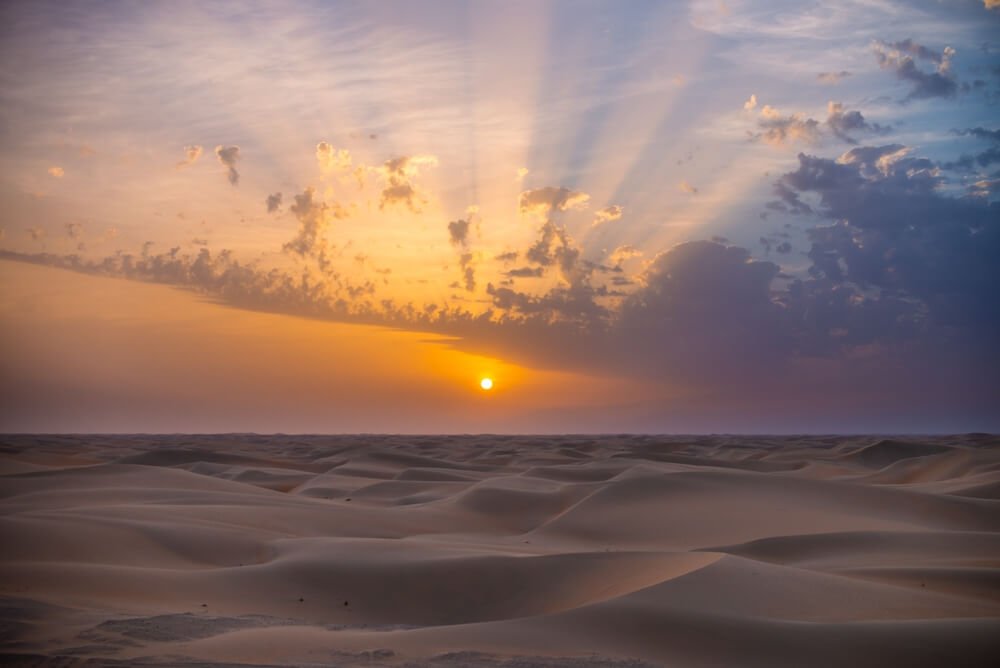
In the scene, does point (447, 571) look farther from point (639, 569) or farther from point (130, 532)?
point (130, 532)

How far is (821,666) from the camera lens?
3.76 meters

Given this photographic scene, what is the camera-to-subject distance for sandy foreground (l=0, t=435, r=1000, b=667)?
3.83m

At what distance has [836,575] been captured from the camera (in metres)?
5.68

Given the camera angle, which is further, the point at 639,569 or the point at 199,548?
the point at 199,548

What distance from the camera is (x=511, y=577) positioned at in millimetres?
5605

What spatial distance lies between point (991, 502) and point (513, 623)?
25.3 ft

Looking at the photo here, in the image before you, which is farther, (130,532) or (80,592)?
(130,532)

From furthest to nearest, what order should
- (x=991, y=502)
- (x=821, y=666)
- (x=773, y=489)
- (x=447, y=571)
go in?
(x=773, y=489), (x=991, y=502), (x=447, y=571), (x=821, y=666)

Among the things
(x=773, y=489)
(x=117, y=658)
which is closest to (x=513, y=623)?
(x=117, y=658)

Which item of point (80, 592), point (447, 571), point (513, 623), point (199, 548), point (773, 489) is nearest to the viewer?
point (513, 623)

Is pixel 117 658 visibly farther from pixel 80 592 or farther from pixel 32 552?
pixel 32 552

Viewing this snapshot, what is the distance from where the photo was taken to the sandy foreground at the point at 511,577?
3.83 meters

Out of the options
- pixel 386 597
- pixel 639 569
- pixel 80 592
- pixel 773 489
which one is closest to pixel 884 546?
pixel 639 569

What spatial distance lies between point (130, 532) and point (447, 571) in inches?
104
